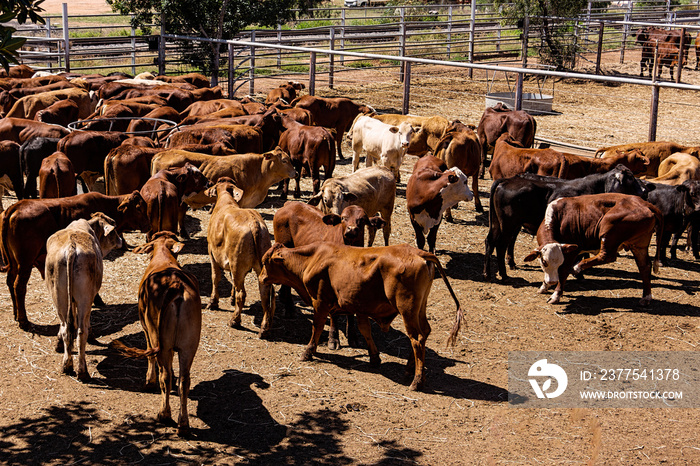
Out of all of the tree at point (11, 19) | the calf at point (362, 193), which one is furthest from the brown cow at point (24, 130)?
the tree at point (11, 19)

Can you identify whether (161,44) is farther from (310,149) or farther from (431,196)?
(431,196)

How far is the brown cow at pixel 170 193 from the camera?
29.8 feet

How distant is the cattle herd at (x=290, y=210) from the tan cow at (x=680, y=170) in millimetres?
29

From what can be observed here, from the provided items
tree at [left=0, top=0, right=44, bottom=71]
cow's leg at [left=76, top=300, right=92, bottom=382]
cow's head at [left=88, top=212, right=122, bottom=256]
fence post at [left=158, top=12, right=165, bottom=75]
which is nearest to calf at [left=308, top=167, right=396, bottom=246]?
cow's head at [left=88, top=212, right=122, bottom=256]

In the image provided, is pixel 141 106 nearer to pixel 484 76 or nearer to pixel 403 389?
pixel 403 389

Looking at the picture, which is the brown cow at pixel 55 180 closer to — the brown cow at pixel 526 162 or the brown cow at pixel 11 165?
the brown cow at pixel 11 165

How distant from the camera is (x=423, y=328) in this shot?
655 cm

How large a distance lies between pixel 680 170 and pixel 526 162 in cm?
210

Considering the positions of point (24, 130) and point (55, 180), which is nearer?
point (55, 180)

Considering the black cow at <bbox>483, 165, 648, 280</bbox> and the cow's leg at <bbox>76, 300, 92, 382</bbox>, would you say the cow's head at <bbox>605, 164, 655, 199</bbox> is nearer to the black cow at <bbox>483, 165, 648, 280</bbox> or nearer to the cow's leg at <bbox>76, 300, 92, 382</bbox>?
the black cow at <bbox>483, 165, 648, 280</bbox>

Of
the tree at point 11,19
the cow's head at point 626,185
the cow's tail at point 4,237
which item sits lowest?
the cow's tail at point 4,237

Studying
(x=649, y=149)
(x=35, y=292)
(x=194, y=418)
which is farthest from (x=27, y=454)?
(x=649, y=149)

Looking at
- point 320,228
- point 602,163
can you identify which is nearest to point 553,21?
point 602,163

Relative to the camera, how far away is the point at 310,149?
1223 centimetres
